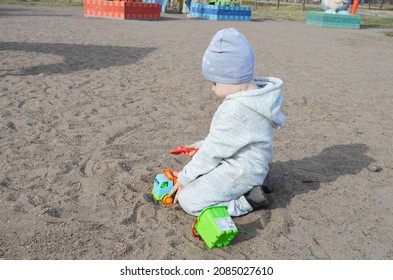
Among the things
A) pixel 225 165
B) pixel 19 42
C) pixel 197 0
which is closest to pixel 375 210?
pixel 225 165

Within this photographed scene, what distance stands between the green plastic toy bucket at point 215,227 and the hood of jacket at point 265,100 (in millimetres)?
632

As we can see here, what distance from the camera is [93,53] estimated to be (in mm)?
8305

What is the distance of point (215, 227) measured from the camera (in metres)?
2.37

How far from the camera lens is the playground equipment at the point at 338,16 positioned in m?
18.4

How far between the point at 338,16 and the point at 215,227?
18060mm

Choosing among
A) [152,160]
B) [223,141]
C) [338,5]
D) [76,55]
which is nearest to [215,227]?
[223,141]

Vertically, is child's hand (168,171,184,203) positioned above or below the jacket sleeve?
below

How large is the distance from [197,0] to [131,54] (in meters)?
14.0

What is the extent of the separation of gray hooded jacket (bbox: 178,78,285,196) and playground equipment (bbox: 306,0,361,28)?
17395 mm

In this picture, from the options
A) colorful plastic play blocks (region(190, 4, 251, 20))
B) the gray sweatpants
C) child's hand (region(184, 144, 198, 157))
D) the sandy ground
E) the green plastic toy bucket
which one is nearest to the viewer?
the green plastic toy bucket

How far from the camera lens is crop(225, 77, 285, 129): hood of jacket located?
258 centimetres

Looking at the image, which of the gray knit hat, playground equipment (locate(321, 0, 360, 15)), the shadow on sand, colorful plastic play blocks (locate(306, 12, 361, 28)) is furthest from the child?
playground equipment (locate(321, 0, 360, 15))

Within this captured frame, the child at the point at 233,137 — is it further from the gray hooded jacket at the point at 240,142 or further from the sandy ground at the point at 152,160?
the sandy ground at the point at 152,160

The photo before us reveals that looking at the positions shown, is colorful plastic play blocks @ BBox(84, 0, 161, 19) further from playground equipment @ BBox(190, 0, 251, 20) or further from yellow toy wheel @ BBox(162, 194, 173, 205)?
yellow toy wheel @ BBox(162, 194, 173, 205)
